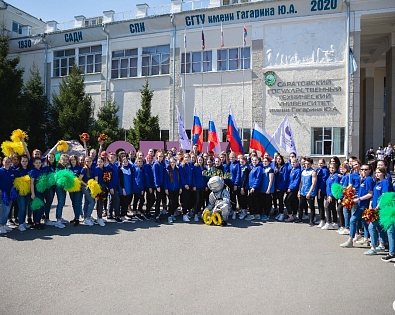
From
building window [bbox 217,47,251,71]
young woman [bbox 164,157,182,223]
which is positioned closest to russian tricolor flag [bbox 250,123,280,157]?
young woman [bbox 164,157,182,223]

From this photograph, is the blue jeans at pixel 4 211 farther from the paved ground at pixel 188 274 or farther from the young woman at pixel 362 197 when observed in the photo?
the young woman at pixel 362 197

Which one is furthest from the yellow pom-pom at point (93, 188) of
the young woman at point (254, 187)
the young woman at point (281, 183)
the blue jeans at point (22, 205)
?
the young woman at point (281, 183)

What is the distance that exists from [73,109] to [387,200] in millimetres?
22453

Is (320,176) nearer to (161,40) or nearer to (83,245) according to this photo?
(83,245)

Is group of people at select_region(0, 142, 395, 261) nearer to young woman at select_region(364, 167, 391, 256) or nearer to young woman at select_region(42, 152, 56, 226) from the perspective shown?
young woman at select_region(42, 152, 56, 226)

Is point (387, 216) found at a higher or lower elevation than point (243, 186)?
lower

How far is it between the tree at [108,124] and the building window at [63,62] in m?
5.95

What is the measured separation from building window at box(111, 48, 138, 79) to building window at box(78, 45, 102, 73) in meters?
1.44

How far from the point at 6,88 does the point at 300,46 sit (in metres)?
18.2

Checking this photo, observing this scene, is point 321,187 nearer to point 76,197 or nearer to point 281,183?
point 281,183

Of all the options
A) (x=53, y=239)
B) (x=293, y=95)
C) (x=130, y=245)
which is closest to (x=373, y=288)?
(x=130, y=245)

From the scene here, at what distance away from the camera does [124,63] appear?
85.6 feet

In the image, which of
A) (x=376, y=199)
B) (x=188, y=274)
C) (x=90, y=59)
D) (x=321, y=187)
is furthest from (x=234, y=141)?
(x=90, y=59)

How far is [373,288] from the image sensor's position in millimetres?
5180
